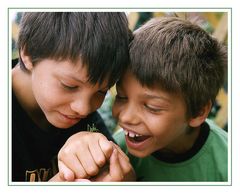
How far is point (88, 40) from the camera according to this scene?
2.83 ft

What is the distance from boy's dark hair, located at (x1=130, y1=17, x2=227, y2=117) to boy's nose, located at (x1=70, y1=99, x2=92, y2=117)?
0.41 ft

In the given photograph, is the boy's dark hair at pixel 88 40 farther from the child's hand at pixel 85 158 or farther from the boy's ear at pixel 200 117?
the boy's ear at pixel 200 117

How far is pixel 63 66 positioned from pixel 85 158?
186 mm

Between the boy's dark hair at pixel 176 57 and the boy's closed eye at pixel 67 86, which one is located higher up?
the boy's dark hair at pixel 176 57

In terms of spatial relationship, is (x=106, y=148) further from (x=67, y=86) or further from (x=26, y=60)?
(x=26, y=60)

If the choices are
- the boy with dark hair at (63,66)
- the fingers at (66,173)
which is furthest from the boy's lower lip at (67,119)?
the fingers at (66,173)

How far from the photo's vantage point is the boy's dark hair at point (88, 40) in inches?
33.8

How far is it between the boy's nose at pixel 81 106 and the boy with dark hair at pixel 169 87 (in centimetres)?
7

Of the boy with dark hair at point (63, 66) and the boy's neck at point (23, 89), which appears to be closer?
the boy with dark hair at point (63, 66)

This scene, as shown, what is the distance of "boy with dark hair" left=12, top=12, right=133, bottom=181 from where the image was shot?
2.82 ft

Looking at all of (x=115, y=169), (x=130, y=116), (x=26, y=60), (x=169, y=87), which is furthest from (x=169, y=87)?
(x=26, y=60)

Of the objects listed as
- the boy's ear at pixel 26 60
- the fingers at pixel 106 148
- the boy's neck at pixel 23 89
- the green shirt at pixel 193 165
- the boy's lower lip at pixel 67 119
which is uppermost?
the boy's ear at pixel 26 60
